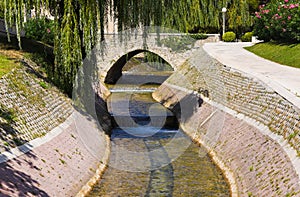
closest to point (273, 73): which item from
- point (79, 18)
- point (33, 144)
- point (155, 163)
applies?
point (155, 163)

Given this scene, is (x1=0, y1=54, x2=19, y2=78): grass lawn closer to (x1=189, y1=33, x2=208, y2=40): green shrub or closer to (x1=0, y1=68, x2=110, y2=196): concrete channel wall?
(x1=0, y1=68, x2=110, y2=196): concrete channel wall

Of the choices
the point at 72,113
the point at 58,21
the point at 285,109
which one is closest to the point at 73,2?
the point at 58,21

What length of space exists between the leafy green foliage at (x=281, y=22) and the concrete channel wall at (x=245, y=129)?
489cm

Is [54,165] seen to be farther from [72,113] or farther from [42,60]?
[42,60]

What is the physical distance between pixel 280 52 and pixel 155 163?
44.8ft

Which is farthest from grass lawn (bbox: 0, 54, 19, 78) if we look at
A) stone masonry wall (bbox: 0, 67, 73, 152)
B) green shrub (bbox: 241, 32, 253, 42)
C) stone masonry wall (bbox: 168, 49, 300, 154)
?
green shrub (bbox: 241, 32, 253, 42)

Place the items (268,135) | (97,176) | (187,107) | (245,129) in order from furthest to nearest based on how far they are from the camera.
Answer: (187,107) < (245,129) < (97,176) < (268,135)

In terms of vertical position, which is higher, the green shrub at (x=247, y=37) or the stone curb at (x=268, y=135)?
the green shrub at (x=247, y=37)

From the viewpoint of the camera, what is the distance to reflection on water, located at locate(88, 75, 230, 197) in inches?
538

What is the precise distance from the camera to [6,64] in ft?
55.4

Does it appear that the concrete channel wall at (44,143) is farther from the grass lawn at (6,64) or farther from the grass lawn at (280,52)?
the grass lawn at (280,52)

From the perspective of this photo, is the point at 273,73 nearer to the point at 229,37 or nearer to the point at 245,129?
the point at 245,129

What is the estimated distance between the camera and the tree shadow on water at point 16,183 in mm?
9977

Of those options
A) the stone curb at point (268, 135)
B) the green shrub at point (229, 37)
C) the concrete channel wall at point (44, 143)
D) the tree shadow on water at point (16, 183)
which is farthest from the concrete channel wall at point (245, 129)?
the green shrub at point (229, 37)
